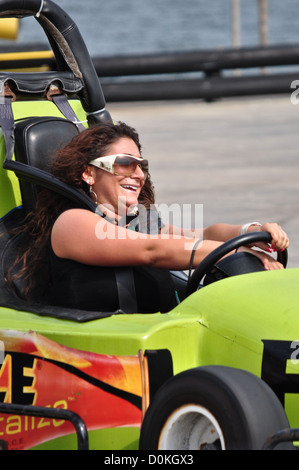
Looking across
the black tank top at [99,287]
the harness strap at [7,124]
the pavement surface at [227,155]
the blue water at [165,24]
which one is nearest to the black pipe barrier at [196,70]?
the pavement surface at [227,155]

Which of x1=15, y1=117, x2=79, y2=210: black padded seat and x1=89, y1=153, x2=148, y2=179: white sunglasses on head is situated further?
x1=15, y1=117, x2=79, y2=210: black padded seat

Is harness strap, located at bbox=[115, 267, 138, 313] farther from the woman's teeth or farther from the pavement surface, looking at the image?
the pavement surface

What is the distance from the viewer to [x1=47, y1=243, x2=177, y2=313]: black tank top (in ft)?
9.89

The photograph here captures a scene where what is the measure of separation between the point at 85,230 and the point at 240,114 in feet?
38.4

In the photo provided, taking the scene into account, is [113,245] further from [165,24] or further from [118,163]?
[165,24]

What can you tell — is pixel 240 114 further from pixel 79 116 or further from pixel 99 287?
pixel 99 287

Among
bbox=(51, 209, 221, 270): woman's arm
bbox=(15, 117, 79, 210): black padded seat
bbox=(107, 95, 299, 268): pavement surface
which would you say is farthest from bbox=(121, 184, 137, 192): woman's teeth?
bbox=(107, 95, 299, 268): pavement surface

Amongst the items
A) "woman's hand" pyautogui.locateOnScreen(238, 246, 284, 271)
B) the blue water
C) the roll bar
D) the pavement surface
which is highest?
the blue water

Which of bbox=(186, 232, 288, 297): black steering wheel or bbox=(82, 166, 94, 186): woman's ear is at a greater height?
bbox=(82, 166, 94, 186): woman's ear

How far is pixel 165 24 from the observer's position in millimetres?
53188

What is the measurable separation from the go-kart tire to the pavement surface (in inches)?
141

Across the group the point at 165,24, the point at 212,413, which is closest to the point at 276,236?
the point at 212,413

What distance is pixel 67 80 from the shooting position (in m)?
3.97
